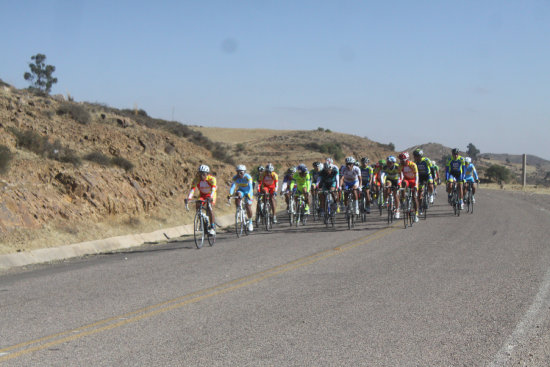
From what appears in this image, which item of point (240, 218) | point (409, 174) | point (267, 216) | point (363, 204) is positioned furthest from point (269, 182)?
point (409, 174)

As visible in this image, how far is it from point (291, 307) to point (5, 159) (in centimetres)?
1353

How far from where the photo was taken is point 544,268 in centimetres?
1048

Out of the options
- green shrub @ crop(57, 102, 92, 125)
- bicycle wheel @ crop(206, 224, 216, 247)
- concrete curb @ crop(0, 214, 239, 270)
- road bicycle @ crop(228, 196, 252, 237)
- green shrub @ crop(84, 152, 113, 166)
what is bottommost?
concrete curb @ crop(0, 214, 239, 270)

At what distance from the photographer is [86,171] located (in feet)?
69.6

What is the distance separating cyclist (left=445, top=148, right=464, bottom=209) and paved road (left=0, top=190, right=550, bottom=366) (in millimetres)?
8017

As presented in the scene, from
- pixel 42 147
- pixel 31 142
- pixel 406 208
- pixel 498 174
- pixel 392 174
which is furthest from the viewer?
pixel 498 174

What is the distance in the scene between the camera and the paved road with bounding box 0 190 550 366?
5969 mm

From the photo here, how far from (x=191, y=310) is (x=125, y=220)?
13.5m

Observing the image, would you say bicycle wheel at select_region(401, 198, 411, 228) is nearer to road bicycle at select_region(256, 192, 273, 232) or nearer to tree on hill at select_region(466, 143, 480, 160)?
road bicycle at select_region(256, 192, 273, 232)

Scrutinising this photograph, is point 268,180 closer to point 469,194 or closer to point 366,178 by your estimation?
point 366,178

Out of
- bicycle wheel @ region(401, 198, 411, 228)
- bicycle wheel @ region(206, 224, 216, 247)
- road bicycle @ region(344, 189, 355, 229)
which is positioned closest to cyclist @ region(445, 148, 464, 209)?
bicycle wheel @ region(401, 198, 411, 228)

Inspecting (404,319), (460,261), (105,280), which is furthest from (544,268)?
(105,280)

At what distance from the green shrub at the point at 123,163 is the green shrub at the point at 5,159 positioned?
18.5 ft

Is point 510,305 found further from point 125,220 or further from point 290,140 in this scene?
point 290,140
